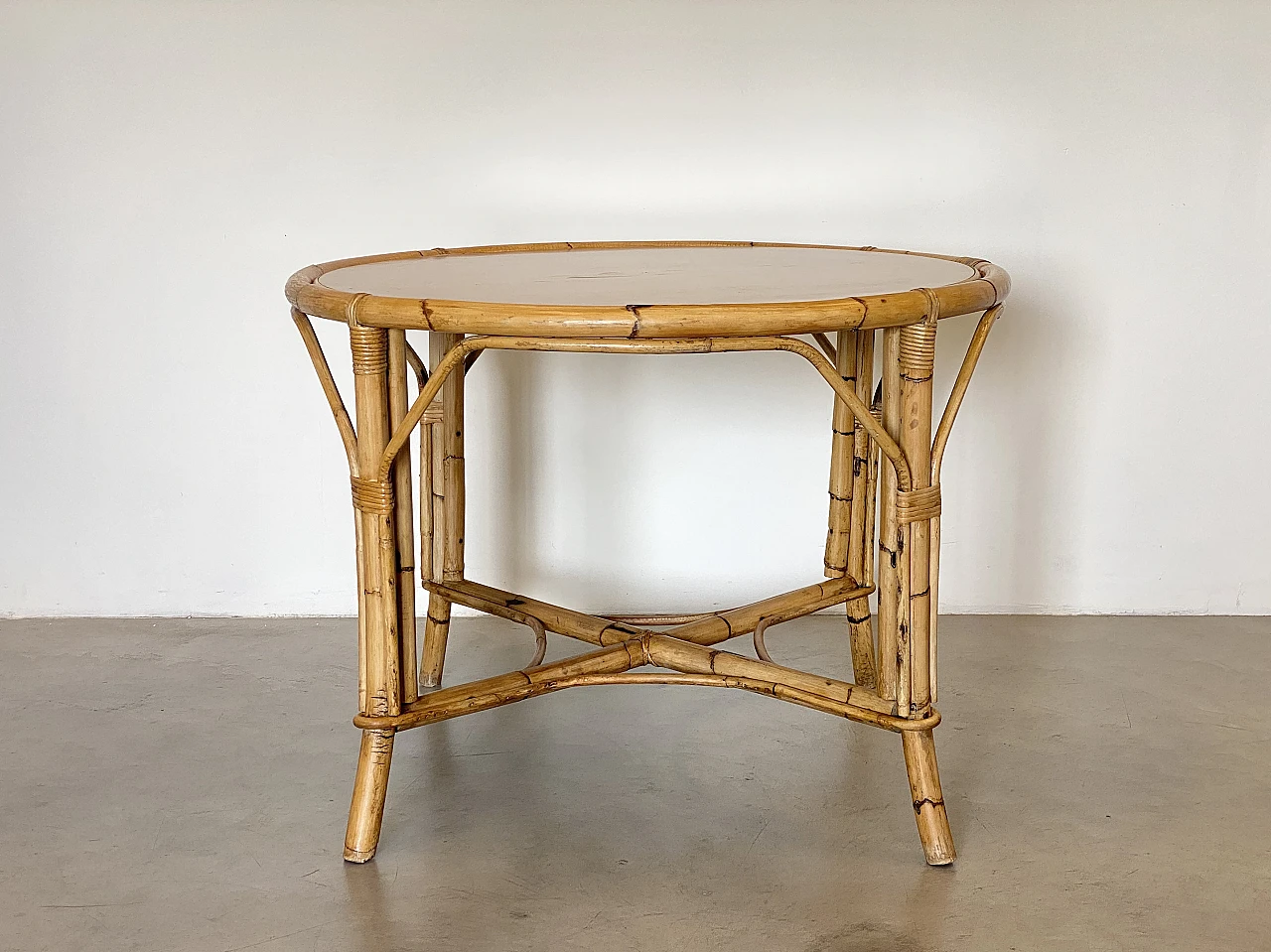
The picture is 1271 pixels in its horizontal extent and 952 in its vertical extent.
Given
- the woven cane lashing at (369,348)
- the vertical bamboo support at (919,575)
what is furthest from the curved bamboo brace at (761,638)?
the woven cane lashing at (369,348)

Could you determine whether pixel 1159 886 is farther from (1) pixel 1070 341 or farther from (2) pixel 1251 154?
(2) pixel 1251 154

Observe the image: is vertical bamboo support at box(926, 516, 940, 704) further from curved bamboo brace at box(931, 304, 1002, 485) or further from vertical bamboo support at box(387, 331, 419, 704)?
vertical bamboo support at box(387, 331, 419, 704)

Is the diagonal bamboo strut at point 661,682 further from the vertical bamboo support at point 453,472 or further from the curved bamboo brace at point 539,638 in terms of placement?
the vertical bamboo support at point 453,472

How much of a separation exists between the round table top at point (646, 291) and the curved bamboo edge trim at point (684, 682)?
27.2 inches

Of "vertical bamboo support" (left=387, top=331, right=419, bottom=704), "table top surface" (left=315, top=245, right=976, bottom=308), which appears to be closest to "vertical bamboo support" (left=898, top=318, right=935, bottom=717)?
"table top surface" (left=315, top=245, right=976, bottom=308)

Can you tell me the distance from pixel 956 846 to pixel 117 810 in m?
1.55

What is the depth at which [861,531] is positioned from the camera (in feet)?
9.23

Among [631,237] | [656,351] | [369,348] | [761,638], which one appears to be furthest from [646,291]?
[631,237]

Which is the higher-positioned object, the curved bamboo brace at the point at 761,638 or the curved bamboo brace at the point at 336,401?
the curved bamboo brace at the point at 336,401

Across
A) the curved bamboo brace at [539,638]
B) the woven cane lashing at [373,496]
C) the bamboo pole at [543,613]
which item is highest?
the woven cane lashing at [373,496]

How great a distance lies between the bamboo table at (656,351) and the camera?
6.45 ft

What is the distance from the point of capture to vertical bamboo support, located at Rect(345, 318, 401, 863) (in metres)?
2.16

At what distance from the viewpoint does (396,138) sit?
3.32 m

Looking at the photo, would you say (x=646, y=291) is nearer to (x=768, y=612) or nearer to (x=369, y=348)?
(x=369, y=348)
